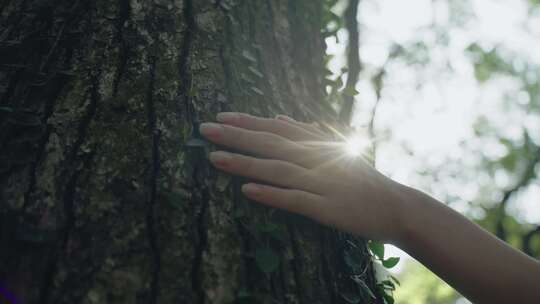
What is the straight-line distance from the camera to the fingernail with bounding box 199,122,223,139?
56.4 inches

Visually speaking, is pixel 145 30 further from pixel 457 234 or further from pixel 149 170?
pixel 457 234

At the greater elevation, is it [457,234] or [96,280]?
[457,234]

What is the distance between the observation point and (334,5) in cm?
320

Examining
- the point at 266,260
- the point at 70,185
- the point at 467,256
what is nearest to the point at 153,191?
the point at 70,185

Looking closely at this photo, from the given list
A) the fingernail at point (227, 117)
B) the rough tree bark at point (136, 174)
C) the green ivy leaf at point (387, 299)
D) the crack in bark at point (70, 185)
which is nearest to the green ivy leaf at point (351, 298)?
the rough tree bark at point (136, 174)

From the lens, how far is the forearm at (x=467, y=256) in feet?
4.86

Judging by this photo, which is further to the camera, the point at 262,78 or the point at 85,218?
the point at 262,78

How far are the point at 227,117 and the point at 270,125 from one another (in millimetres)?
175

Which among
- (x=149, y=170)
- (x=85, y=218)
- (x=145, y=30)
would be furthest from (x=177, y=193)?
(x=145, y=30)


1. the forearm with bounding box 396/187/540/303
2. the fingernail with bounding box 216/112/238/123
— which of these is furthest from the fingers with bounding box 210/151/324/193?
the forearm with bounding box 396/187/540/303

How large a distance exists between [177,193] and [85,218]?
26cm

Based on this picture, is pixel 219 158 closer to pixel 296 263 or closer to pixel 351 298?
pixel 296 263

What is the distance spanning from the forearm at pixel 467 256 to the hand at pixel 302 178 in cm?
8

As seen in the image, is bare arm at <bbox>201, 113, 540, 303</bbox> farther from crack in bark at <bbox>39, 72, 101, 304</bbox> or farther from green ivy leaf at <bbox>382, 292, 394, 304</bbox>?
crack in bark at <bbox>39, 72, 101, 304</bbox>
